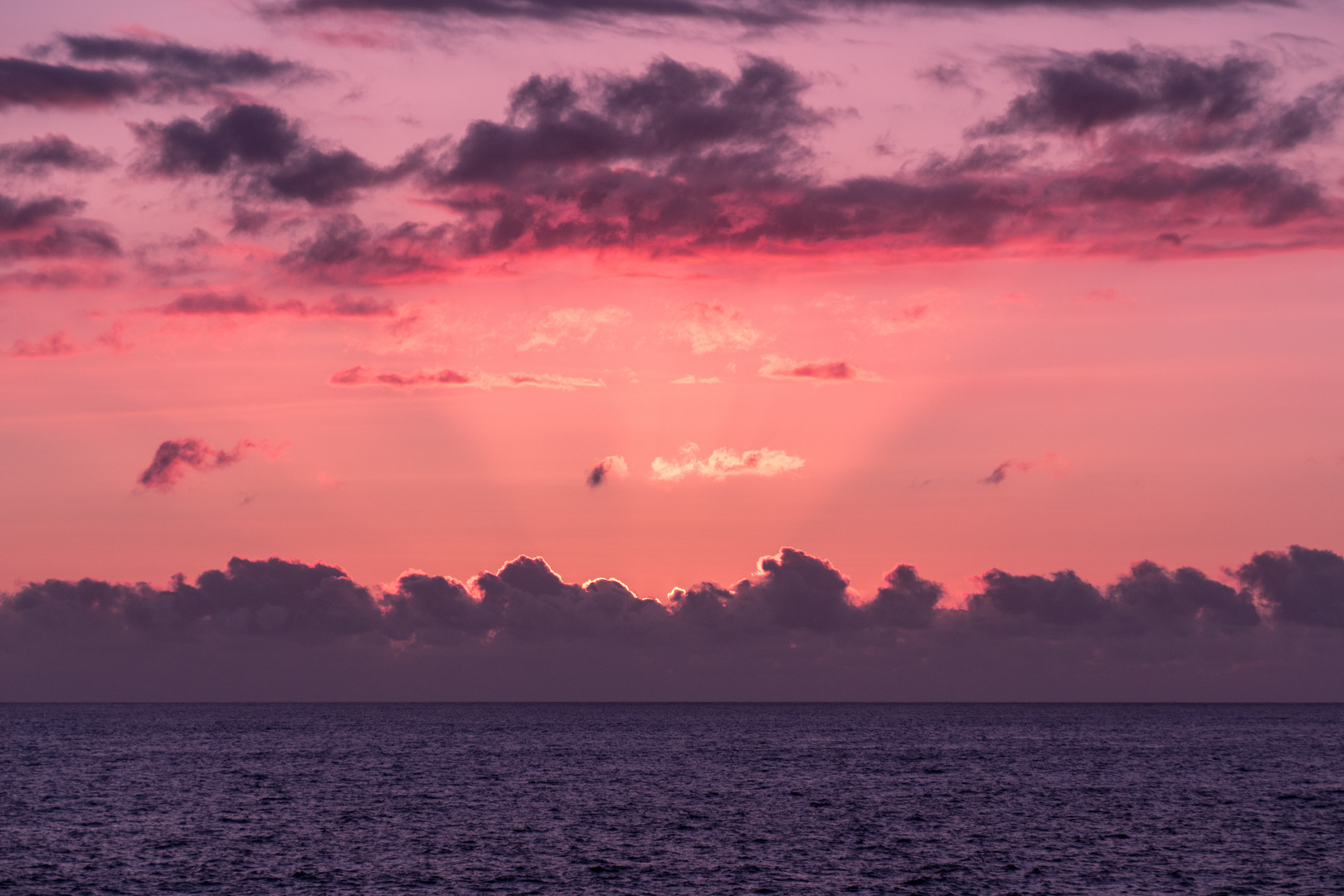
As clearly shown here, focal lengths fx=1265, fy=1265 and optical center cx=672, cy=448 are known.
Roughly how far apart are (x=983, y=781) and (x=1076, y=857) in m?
65.5

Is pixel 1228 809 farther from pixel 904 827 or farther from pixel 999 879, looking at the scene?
pixel 999 879

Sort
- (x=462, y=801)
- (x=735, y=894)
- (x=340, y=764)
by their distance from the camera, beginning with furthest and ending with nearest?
(x=340, y=764) < (x=462, y=801) < (x=735, y=894)

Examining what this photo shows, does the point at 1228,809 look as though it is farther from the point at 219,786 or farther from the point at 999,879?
the point at 219,786

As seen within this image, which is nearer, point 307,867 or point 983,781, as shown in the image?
point 307,867

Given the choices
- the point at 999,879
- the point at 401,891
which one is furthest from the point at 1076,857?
the point at 401,891

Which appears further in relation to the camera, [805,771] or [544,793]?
[805,771]

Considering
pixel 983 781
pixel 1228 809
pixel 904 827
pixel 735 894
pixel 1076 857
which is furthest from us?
pixel 983 781

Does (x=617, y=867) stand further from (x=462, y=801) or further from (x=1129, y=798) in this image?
(x=1129, y=798)

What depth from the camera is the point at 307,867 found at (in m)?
87.8

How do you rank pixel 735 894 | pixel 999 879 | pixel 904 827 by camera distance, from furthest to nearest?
pixel 904 827
pixel 999 879
pixel 735 894

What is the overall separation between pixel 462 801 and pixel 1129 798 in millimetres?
70178

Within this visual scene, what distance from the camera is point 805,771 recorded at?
174 meters

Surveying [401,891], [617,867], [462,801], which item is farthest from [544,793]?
[401,891]

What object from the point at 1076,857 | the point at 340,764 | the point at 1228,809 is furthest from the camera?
the point at 340,764
